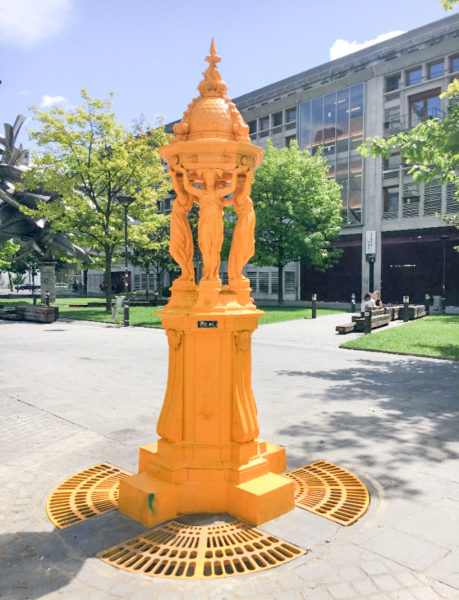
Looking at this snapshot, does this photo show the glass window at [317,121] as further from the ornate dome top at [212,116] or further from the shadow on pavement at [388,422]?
the ornate dome top at [212,116]

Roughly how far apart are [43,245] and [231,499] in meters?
32.9

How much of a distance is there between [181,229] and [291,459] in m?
2.76

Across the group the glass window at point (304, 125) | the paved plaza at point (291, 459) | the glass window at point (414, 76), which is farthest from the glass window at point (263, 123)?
the paved plaza at point (291, 459)

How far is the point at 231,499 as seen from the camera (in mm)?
3869

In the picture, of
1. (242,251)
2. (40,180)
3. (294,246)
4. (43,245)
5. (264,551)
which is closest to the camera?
(264,551)

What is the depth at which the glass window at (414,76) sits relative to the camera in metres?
30.3

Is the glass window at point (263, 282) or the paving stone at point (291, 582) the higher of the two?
the glass window at point (263, 282)

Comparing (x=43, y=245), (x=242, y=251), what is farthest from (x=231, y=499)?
(x=43, y=245)

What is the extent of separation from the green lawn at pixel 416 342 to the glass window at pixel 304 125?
933 inches

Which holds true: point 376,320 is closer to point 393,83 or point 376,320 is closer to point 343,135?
point 343,135

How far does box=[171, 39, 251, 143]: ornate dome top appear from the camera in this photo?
3.95 metres

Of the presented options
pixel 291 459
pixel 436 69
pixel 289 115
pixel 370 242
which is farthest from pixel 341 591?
pixel 289 115

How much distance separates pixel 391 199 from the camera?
1252 inches

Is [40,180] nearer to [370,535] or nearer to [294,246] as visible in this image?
[294,246]
